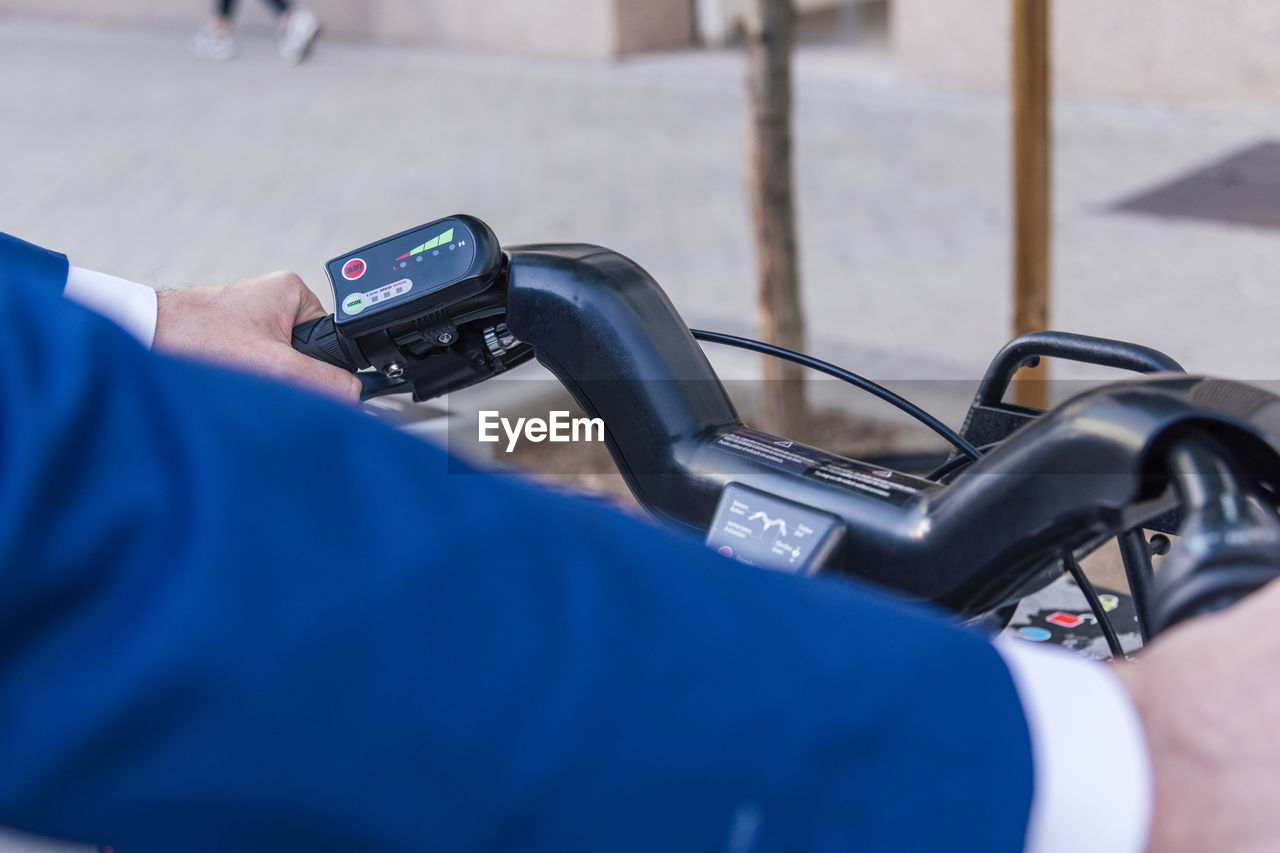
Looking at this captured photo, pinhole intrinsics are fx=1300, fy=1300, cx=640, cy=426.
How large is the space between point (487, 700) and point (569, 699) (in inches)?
1.4

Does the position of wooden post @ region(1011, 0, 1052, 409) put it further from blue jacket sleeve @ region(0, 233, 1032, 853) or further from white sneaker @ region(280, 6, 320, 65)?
white sneaker @ region(280, 6, 320, 65)

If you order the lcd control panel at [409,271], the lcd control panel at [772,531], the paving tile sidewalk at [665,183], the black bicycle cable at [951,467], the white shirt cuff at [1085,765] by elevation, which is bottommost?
the paving tile sidewalk at [665,183]

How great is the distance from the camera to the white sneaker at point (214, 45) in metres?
11.8

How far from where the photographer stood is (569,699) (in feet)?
1.82

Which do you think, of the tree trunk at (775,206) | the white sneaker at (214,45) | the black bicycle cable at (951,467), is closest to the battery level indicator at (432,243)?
the black bicycle cable at (951,467)

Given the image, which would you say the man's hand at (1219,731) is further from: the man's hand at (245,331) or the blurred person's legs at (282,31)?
the blurred person's legs at (282,31)

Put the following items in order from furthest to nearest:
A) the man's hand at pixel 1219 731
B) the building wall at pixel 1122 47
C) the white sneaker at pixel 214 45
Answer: the white sneaker at pixel 214 45 → the building wall at pixel 1122 47 → the man's hand at pixel 1219 731

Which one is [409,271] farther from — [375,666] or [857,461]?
[375,666]

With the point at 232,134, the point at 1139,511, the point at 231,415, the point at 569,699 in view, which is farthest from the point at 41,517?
the point at 232,134

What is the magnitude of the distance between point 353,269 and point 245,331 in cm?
13

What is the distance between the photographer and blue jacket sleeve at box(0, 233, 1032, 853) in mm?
512

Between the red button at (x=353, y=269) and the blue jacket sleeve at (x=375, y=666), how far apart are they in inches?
29.5

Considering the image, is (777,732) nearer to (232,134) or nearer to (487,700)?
(487,700)

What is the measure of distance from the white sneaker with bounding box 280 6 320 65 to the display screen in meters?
10.8
